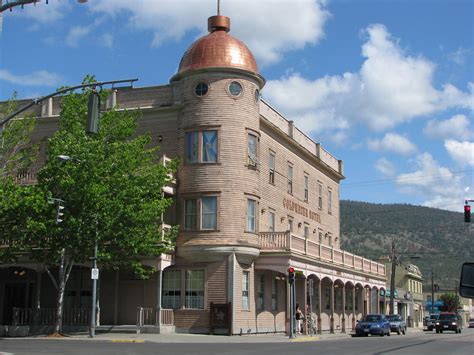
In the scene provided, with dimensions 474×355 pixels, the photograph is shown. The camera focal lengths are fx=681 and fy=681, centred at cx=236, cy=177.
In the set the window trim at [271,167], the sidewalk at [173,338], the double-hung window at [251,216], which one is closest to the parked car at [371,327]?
the sidewalk at [173,338]

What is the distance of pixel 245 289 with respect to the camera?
117 ft

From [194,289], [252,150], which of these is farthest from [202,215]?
[252,150]

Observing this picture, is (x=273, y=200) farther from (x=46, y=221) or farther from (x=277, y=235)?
(x=46, y=221)

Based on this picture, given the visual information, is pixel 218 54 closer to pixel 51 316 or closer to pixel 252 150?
A: pixel 252 150

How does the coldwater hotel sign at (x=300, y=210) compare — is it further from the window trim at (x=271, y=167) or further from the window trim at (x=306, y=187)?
the window trim at (x=271, y=167)

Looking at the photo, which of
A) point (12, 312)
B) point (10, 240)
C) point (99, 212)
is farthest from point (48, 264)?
point (12, 312)

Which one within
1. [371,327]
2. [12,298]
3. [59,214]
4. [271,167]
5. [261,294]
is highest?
[271,167]

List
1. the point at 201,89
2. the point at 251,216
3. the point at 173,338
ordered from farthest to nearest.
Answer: the point at 251,216
the point at 201,89
the point at 173,338

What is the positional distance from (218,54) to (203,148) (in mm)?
5110

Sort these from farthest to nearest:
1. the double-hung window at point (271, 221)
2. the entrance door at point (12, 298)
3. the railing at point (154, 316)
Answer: the double-hung window at point (271, 221) → the entrance door at point (12, 298) → the railing at point (154, 316)

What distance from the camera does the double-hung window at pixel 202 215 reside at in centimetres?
3503

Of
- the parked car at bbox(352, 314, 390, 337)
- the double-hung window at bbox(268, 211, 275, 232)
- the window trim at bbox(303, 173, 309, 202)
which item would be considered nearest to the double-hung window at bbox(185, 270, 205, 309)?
the double-hung window at bbox(268, 211, 275, 232)

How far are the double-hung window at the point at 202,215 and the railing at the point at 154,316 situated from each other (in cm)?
442

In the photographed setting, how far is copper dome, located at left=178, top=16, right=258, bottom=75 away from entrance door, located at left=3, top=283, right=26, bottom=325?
15.4 m
